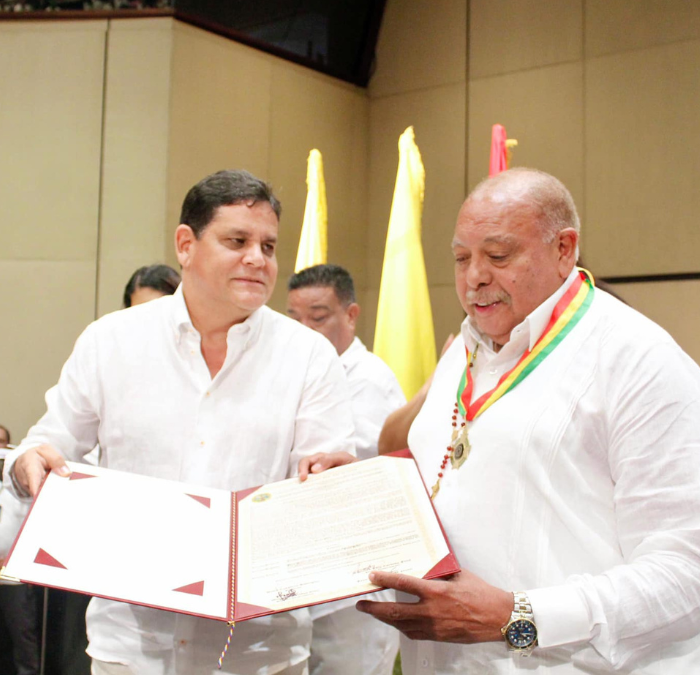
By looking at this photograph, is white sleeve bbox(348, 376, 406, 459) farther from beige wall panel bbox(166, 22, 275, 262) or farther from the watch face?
beige wall panel bbox(166, 22, 275, 262)

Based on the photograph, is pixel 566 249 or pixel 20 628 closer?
pixel 566 249

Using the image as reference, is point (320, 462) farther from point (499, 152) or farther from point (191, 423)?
point (499, 152)

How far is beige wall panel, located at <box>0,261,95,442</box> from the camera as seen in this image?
4957mm

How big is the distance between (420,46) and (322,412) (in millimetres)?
4629

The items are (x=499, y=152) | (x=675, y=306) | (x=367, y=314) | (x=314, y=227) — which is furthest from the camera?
(x=367, y=314)

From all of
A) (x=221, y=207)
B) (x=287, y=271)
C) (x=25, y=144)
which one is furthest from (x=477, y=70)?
(x=221, y=207)

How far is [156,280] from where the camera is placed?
3234 millimetres

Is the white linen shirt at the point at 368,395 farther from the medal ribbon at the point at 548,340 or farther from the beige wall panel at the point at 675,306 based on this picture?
the beige wall panel at the point at 675,306

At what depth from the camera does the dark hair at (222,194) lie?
192 centimetres

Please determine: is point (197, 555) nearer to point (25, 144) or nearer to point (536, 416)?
point (536, 416)

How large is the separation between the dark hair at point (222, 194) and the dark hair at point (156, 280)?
1298mm

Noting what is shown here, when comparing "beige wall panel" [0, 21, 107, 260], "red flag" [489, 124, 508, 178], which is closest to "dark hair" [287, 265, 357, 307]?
"red flag" [489, 124, 508, 178]

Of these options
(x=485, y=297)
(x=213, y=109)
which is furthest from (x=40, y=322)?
(x=485, y=297)

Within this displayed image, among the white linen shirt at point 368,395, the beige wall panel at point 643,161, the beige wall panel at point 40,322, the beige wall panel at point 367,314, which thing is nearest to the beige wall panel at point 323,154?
the beige wall panel at point 367,314
